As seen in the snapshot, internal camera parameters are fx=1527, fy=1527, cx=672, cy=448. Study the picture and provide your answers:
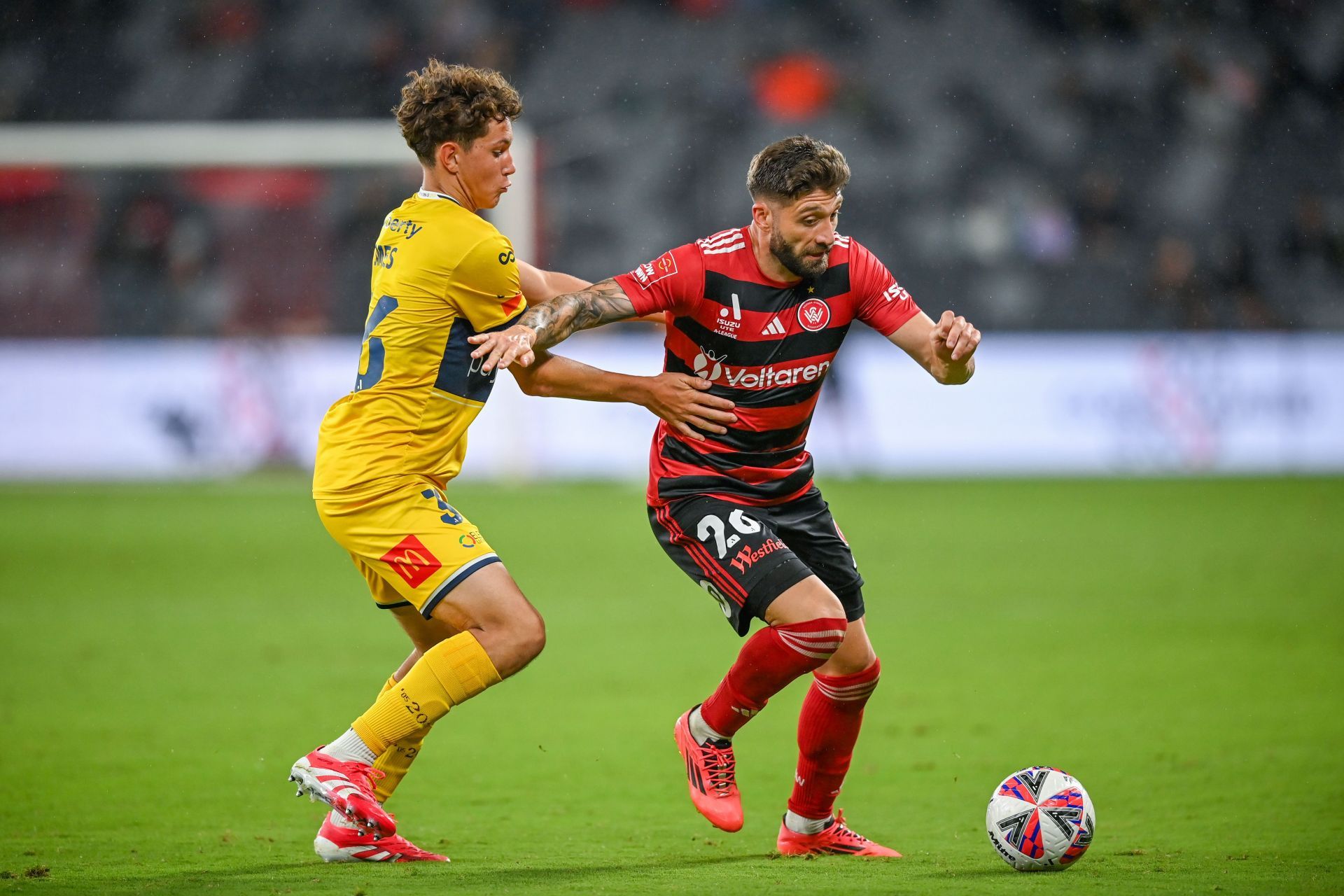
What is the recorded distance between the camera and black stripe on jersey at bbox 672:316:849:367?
4.98 m

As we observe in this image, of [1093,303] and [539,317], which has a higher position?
[1093,303]

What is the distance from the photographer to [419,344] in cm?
468

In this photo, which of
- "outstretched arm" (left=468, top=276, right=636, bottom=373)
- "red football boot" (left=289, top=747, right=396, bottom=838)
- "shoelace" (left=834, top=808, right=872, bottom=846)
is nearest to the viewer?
"red football boot" (left=289, top=747, right=396, bottom=838)

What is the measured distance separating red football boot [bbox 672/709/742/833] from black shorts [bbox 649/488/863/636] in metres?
0.40

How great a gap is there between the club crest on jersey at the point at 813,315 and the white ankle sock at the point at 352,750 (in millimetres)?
1915

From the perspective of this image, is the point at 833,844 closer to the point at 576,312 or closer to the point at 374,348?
the point at 576,312

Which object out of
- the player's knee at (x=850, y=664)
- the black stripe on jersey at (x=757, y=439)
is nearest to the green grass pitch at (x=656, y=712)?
the player's knee at (x=850, y=664)

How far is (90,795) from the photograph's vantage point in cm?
565

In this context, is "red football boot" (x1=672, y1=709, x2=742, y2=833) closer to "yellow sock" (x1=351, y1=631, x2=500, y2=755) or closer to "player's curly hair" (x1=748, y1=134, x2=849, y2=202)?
"yellow sock" (x1=351, y1=631, x2=500, y2=755)

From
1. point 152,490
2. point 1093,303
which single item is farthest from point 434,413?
point 1093,303

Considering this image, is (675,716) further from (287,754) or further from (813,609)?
(813,609)

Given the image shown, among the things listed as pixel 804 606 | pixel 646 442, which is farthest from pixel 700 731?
pixel 646 442

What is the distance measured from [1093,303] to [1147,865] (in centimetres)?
1701

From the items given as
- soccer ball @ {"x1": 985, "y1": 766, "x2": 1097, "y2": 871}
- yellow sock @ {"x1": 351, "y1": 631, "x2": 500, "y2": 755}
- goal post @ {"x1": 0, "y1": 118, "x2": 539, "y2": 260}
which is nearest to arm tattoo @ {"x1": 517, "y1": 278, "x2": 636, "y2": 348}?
yellow sock @ {"x1": 351, "y1": 631, "x2": 500, "y2": 755}
